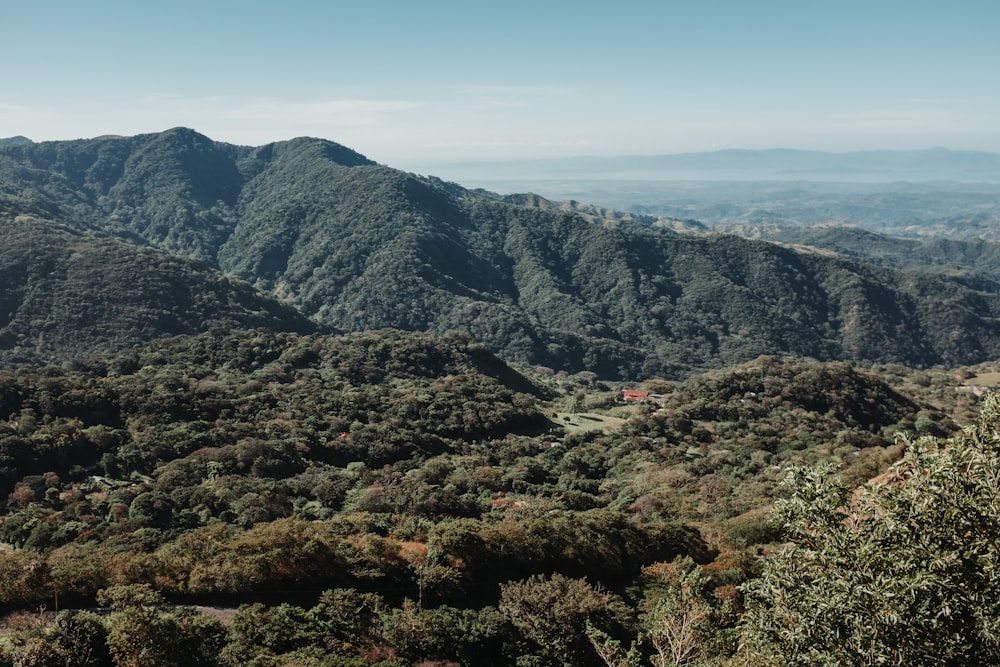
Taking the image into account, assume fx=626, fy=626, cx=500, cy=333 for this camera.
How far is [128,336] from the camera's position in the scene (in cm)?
10019

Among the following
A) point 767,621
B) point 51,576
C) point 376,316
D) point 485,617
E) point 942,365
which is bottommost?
point 942,365

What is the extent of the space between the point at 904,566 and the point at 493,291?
16473 centimetres

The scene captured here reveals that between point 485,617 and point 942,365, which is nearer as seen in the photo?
point 485,617

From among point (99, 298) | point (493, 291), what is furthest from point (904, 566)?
point (493, 291)

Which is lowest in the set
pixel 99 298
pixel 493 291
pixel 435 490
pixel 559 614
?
pixel 493 291

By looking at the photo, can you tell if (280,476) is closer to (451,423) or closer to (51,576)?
(451,423)

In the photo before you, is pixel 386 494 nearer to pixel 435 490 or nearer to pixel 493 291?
pixel 435 490

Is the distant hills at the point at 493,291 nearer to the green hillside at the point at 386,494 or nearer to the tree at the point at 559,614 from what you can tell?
the green hillside at the point at 386,494

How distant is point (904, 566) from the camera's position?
7398mm

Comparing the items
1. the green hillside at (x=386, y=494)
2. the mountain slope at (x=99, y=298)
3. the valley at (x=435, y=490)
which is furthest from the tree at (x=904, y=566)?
the mountain slope at (x=99, y=298)

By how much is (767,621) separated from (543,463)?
41.7 m

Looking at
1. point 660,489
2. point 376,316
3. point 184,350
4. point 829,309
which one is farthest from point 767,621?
point 829,309

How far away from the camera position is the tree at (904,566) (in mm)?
7250

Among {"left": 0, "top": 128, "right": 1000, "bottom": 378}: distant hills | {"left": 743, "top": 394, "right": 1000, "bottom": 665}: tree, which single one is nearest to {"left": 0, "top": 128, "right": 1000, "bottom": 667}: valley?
{"left": 743, "top": 394, "right": 1000, "bottom": 665}: tree
